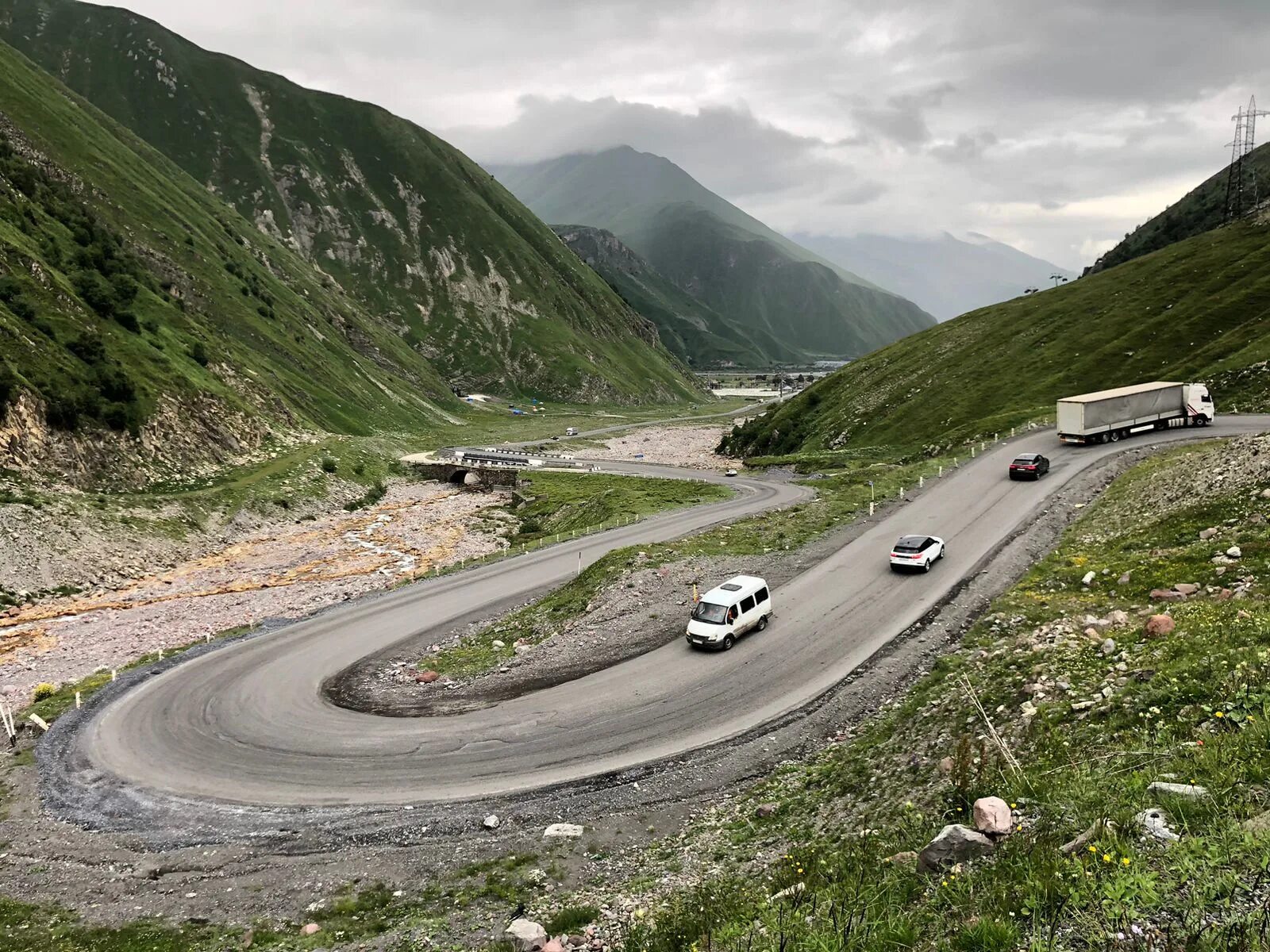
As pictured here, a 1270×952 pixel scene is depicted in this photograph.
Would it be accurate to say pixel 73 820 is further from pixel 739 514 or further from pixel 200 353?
pixel 200 353

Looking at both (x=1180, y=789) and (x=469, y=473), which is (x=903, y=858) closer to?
(x=1180, y=789)

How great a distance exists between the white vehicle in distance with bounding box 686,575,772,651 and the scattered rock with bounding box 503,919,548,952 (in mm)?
14173

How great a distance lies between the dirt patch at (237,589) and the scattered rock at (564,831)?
27711mm

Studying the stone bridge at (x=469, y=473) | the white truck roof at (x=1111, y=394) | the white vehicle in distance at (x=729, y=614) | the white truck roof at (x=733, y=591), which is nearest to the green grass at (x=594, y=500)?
the stone bridge at (x=469, y=473)

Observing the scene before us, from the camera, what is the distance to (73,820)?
19.2m

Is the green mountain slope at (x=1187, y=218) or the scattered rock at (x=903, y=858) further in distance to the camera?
the green mountain slope at (x=1187, y=218)

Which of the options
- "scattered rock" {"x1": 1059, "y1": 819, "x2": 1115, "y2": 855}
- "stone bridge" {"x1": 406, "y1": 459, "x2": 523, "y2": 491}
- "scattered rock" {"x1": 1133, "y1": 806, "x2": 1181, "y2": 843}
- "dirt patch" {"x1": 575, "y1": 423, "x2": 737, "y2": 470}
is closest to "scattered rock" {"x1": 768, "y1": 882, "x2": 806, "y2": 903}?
"scattered rock" {"x1": 1059, "y1": 819, "x2": 1115, "y2": 855}

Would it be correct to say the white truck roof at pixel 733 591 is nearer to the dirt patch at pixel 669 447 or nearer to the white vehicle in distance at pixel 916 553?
the white vehicle in distance at pixel 916 553

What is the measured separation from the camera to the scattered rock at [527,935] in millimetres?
12109

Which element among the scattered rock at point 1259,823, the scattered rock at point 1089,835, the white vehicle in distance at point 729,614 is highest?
the scattered rock at point 1259,823

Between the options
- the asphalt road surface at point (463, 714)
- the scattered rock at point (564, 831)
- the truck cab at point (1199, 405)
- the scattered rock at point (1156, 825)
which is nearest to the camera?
the scattered rock at point (1156, 825)

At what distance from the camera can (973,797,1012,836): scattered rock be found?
1043 cm

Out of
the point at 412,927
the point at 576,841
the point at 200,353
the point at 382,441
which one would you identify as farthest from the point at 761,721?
the point at 382,441

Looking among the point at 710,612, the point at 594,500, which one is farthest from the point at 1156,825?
the point at 594,500
